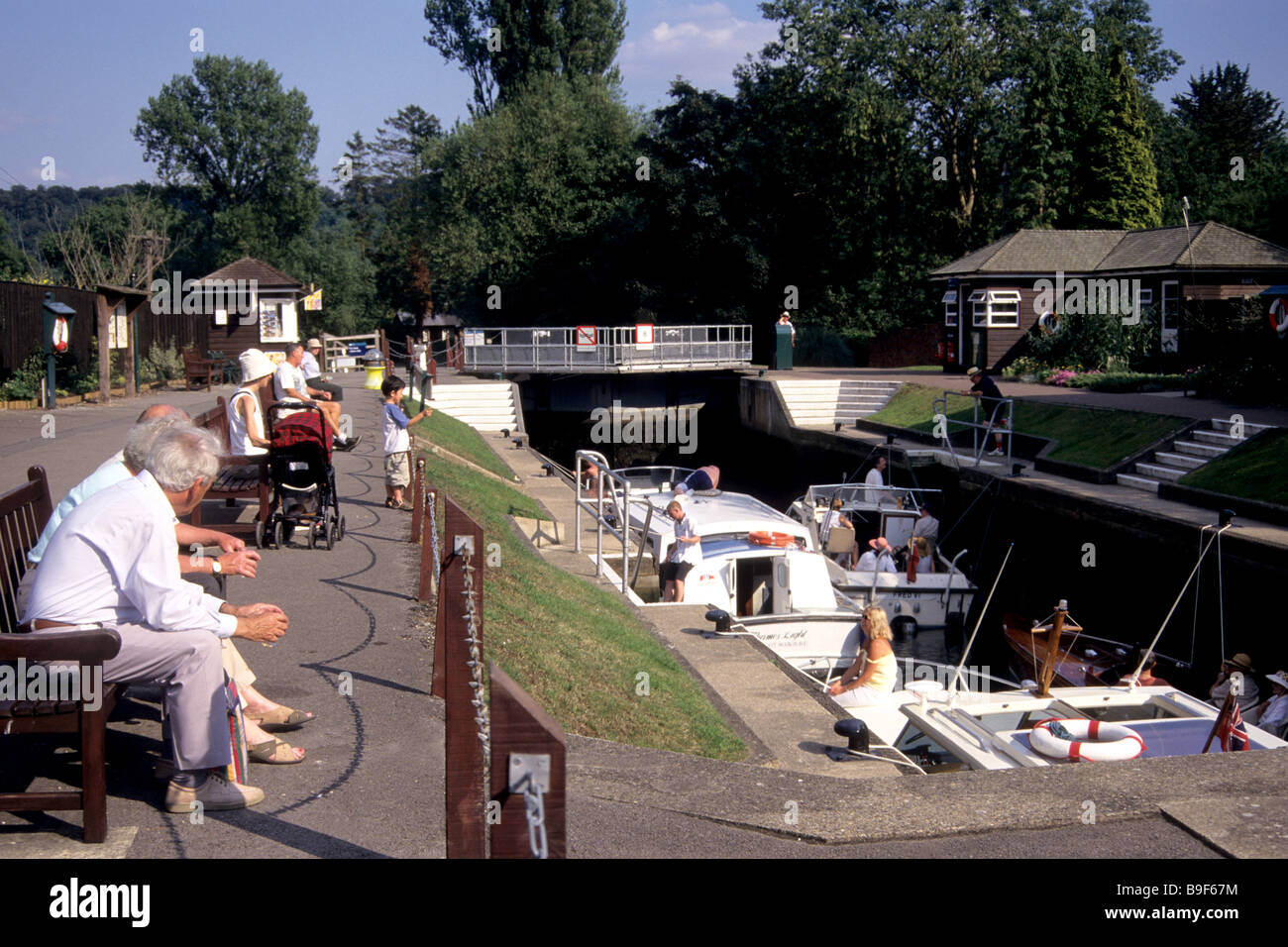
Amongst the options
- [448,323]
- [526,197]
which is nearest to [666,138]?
[526,197]

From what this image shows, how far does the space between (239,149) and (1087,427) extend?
61.8 m

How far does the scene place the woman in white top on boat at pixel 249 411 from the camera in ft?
35.1

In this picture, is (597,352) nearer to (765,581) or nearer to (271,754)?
(765,581)

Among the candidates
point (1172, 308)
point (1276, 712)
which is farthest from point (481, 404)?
point (1276, 712)

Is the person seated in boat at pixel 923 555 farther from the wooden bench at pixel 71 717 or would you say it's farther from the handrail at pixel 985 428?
the wooden bench at pixel 71 717

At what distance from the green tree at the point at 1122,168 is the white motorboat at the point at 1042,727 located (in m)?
46.8

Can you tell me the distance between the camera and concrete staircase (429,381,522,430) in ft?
129

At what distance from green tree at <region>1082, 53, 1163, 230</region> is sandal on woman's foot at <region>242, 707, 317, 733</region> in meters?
53.1

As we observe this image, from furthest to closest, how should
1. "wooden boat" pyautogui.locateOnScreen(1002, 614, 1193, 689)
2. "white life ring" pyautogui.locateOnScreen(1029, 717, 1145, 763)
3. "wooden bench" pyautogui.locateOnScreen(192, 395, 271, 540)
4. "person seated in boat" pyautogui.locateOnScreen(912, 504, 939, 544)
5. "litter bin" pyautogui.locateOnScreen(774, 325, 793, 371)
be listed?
"litter bin" pyautogui.locateOnScreen(774, 325, 793, 371)
"person seated in boat" pyautogui.locateOnScreen(912, 504, 939, 544)
"wooden boat" pyautogui.locateOnScreen(1002, 614, 1193, 689)
"wooden bench" pyautogui.locateOnScreen(192, 395, 271, 540)
"white life ring" pyautogui.locateOnScreen(1029, 717, 1145, 763)

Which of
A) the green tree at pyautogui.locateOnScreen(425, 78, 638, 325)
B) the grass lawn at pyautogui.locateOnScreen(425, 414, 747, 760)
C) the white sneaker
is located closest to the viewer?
the white sneaker

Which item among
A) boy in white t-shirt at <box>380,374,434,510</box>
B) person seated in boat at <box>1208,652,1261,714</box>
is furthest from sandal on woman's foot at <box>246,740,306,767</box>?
person seated in boat at <box>1208,652,1261,714</box>

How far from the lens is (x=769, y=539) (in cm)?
1534

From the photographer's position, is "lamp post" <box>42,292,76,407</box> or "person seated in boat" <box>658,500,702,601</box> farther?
"lamp post" <box>42,292,76,407</box>

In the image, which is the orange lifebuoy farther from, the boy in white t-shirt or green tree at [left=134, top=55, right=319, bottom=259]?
green tree at [left=134, top=55, right=319, bottom=259]
